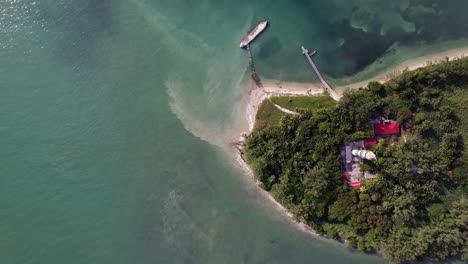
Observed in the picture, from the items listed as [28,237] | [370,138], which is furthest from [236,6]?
[28,237]

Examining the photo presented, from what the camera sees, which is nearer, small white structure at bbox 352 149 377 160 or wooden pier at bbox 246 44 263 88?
small white structure at bbox 352 149 377 160

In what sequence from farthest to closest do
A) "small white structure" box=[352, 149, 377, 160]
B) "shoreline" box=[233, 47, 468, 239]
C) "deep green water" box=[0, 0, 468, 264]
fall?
"shoreline" box=[233, 47, 468, 239] < "deep green water" box=[0, 0, 468, 264] < "small white structure" box=[352, 149, 377, 160]

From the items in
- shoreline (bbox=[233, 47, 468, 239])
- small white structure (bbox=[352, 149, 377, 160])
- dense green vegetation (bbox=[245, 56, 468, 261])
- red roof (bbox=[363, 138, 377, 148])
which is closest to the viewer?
dense green vegetation (bbox=[245, 56, 468, 261])

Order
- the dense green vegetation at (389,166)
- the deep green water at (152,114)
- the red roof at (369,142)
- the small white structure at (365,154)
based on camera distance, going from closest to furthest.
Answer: the dense green vegetation at (389,166)
the small white structure at (365,154)
the red roof at (369,142)
the deep green water at (152,114)

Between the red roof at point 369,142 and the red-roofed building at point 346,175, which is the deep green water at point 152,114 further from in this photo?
the red roof at point 369,142

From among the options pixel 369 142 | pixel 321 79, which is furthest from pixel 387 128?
pixel 321 79

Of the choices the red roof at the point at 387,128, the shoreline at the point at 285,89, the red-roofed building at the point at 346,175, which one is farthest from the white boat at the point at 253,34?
the red-roofed building at the point at 346,175

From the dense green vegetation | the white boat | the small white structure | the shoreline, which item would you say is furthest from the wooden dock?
the small white structure

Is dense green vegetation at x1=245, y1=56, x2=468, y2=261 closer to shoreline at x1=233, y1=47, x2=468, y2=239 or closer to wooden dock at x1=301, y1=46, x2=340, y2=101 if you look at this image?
shoreline at x1=233, y1=47, x2=468, y2=239
